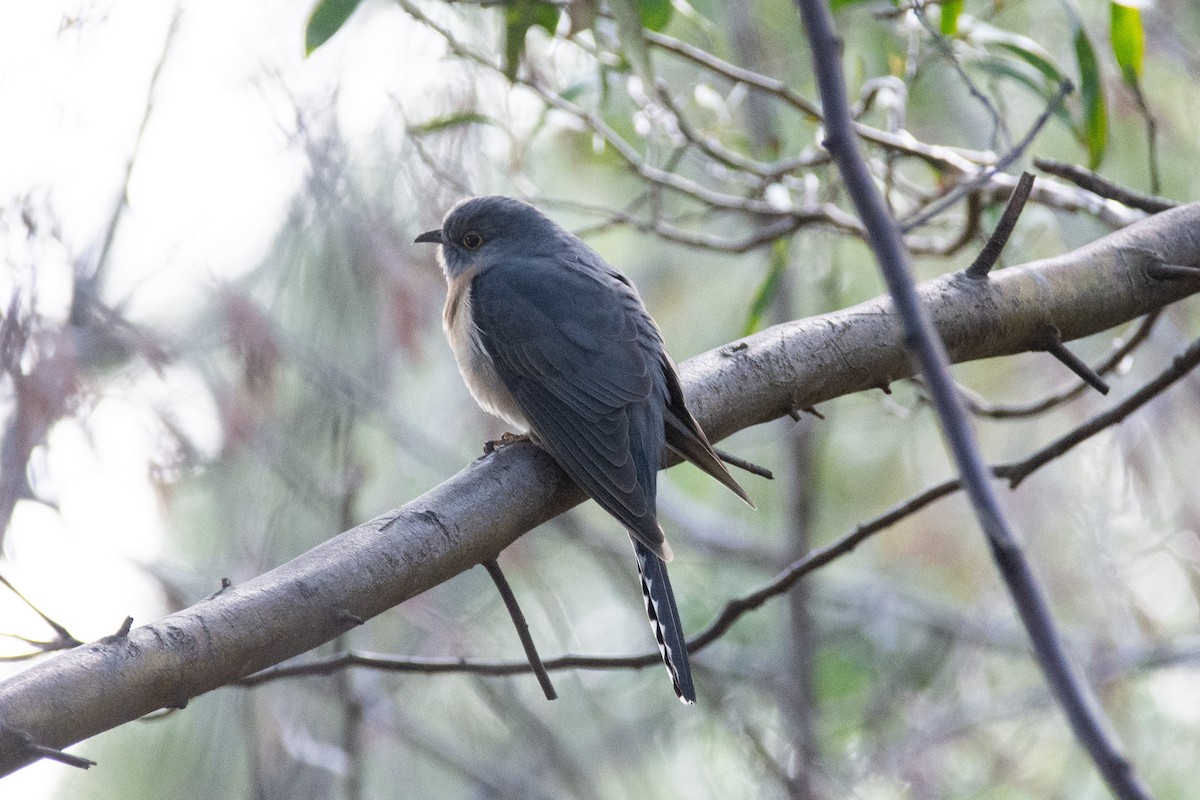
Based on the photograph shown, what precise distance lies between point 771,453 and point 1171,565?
9.36ft

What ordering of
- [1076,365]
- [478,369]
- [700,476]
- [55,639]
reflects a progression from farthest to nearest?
[700,476], [478,369], [1076,365], [55,639]

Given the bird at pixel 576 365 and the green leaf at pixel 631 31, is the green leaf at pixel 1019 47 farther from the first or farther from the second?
the bird at pixel 576 365

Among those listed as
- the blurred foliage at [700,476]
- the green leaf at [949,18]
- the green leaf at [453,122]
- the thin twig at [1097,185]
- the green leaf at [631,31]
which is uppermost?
the green leaf at [631,31]

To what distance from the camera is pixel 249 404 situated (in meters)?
4.09

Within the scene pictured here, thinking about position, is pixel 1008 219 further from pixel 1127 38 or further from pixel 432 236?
pixel 432 236

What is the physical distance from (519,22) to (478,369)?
1.15 m

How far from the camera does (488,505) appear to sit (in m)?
2.49

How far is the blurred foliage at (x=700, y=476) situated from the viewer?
4059 mm

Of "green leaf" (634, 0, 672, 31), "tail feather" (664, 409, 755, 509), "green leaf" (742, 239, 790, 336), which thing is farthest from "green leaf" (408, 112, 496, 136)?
"tail feather" (664, 409, 755, 509)

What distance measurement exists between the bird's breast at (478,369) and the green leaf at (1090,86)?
209 cm

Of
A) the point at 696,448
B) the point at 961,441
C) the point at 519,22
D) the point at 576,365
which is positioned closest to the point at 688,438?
the point at 696,448

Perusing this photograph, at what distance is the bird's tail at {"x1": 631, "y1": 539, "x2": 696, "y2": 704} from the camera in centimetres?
287

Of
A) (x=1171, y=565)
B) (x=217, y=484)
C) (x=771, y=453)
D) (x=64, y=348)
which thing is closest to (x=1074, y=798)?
(x=1171, y=565)

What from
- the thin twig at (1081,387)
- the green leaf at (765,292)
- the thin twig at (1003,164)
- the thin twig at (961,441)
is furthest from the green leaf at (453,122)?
the thin twig at (961,441)
